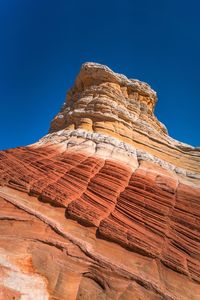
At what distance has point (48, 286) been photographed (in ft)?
20.0

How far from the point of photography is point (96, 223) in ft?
26.7

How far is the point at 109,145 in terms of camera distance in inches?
580

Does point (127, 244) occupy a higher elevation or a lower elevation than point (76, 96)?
lower

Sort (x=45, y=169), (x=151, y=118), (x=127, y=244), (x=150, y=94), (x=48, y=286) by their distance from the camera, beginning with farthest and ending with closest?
(x=150, y=94) < (x=151, y=118) < (x=45, y=169) < (x=127, y=244) < (x=48, y=286)

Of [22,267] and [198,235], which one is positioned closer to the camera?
[22,267]

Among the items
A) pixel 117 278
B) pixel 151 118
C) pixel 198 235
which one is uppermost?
pixel 151 118

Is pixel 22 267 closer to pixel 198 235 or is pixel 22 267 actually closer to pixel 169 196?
pixel 198 235

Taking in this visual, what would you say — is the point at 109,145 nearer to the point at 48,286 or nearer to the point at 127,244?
the point at 127,244

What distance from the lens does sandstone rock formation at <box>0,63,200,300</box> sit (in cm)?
636

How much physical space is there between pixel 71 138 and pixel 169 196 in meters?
7.14

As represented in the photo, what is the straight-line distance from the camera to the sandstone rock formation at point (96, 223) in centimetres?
636

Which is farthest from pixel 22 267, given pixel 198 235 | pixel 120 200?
pixel 198 235

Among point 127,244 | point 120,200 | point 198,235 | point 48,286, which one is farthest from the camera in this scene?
point 120,200

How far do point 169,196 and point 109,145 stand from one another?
202 inches
